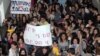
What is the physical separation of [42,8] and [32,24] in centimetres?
389

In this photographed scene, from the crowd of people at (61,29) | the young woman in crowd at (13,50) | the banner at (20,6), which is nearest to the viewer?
the crowd of people at (61,29)

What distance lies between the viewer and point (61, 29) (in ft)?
63.7

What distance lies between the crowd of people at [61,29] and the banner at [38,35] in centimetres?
15

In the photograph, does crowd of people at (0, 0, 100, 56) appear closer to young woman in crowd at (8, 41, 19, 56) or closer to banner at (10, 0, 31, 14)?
young woman in crowd at (8, 41, 19, 56)

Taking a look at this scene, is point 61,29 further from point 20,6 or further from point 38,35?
point 20,6

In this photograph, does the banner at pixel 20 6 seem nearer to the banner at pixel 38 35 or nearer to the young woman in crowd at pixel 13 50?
the banner at pixel 38 35

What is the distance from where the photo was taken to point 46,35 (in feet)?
60.9

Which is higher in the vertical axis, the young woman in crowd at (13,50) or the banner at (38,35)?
the banner at (38,35)

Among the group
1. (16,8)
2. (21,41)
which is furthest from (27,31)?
(16,8)

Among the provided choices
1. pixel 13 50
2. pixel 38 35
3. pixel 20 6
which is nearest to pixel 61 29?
pixel 38 35

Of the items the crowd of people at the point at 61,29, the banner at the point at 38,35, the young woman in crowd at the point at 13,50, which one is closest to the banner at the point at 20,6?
the crowd of people at the point at 61,29

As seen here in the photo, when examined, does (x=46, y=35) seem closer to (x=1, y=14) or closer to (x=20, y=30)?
(x=20, y=30)

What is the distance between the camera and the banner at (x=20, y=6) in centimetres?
2244

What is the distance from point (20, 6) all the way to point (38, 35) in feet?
13.8
